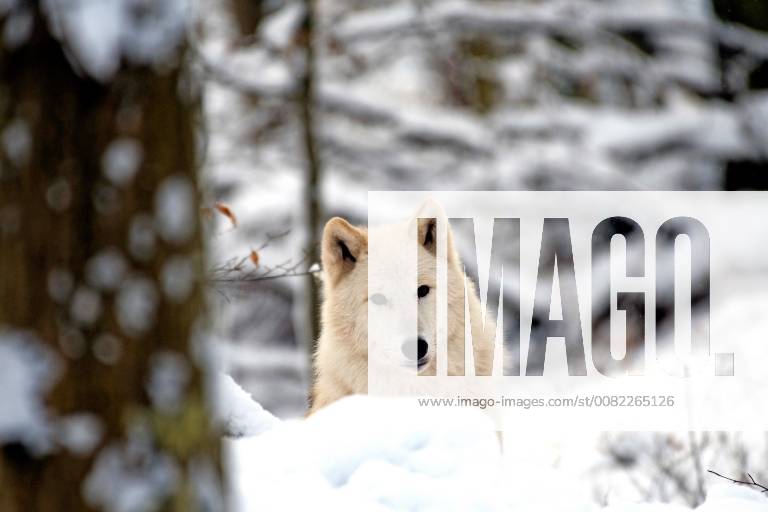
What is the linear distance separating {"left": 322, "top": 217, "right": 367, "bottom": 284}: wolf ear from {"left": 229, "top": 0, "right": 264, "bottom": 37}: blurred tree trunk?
907 cm

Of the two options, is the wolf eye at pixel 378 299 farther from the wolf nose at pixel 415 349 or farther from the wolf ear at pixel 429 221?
the wolf ear at pixel 429 221

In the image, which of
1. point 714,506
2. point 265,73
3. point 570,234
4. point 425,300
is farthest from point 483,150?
point 714,506

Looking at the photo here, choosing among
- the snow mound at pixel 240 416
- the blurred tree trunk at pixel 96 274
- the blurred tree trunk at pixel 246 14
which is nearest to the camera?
the blurred tree trunk at pixel 96 274

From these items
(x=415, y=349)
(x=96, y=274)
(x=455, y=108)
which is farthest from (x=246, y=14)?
(x=96, y=274)

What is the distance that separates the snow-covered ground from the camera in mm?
3102

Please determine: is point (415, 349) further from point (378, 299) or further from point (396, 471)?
point (396, 471)

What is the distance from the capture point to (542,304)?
458 inches

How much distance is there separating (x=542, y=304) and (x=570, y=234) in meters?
1.18

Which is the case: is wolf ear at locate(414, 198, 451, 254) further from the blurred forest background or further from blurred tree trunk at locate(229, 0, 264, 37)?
blurred tree trunk at locate(229, 0, 264, 37)

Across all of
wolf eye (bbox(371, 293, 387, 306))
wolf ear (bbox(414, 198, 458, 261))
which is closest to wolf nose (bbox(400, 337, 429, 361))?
wolf eye (bbox(371, 293, 387, 306))

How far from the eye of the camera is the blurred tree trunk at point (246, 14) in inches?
520

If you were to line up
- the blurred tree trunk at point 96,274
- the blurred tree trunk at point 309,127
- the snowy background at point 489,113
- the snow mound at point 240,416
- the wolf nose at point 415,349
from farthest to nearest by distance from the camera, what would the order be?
the snowy background at point 489,113, the blurred tree trunk at point 309,127, the wolf nose at point 415,349, the snow mound at point 240,416, the blurred tree trunk at point 96,274

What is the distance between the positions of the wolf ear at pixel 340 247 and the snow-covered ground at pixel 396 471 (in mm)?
1200

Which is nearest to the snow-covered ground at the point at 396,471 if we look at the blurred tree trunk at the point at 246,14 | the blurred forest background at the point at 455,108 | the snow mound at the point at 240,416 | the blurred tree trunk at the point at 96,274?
the snow mound at the point at 240,416
